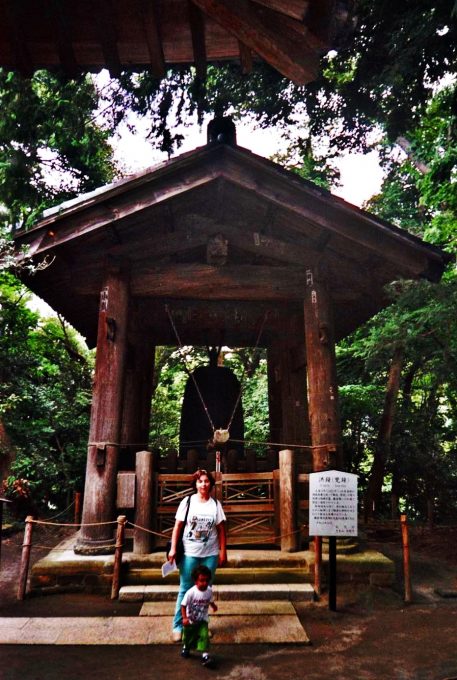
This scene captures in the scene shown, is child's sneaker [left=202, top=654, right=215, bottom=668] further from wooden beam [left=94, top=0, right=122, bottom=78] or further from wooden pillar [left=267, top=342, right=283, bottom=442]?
wooden pillar [left=267, top=342, right=283, bottom=442]

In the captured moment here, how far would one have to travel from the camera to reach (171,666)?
381 cm

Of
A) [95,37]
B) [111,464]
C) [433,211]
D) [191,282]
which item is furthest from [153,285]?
[433,211]

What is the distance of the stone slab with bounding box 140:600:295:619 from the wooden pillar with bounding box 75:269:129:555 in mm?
1205

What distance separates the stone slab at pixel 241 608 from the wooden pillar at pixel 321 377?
1960 mm

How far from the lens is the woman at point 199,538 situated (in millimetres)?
4336

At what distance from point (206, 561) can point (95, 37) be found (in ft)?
14.0

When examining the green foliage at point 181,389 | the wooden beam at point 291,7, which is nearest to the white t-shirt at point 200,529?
the wooden beam at point 291,7

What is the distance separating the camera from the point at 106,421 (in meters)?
6.43

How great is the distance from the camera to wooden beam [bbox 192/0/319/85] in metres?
2.03

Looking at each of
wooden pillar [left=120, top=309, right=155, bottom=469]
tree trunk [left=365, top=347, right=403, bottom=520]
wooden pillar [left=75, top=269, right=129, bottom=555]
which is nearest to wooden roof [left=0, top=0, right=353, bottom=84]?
wooden pillar [left=75, top=269, right=129, bottom=555]

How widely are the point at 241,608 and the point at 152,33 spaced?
539 cm

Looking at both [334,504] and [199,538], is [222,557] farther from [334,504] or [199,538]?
[334,504]

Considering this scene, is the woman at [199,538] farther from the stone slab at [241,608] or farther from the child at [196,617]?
the stone slab at [241,608]

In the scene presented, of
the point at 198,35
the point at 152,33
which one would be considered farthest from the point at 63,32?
the point at 198,35
